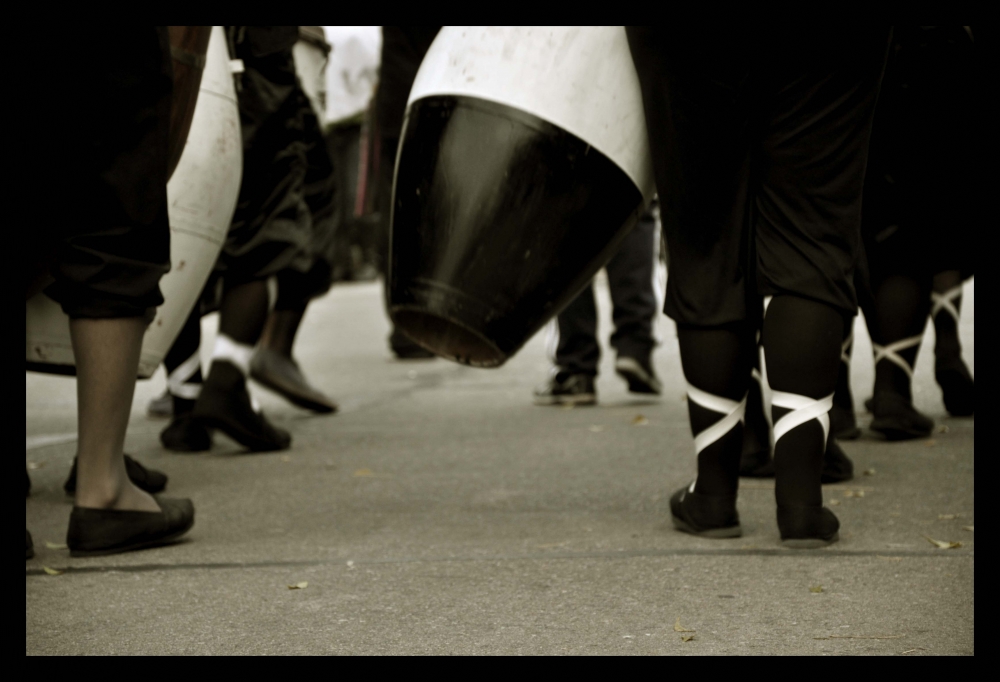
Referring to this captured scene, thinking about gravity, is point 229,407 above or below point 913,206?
below

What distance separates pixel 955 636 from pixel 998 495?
1.09ft

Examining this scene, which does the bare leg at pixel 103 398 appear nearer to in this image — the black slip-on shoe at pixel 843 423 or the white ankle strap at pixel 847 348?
the white ankle strap at pixel 847 348

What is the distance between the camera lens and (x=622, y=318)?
5492mm

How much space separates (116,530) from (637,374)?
3.11 meters

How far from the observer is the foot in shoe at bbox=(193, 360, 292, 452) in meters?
4.06

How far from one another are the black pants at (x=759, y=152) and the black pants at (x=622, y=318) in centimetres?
260

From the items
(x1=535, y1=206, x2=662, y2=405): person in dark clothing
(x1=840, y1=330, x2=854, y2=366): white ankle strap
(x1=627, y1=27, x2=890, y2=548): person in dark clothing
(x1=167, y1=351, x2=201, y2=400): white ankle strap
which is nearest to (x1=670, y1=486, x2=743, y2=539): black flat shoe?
(x1=627, y1=27, x2=890, y2=548): person in dark clothing

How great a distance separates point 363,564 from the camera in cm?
272

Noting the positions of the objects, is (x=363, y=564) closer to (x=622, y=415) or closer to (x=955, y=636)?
(x=955, y=636)

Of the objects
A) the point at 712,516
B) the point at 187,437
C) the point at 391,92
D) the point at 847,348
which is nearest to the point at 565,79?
the point at 712,516

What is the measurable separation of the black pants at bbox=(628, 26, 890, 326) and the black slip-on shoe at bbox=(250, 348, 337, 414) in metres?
2.45

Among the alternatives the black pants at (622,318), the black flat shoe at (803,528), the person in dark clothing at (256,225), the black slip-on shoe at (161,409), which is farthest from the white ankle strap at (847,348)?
the black slip-on shoe at (161,409)

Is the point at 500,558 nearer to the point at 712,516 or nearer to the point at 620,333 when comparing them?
the point at 712,516
